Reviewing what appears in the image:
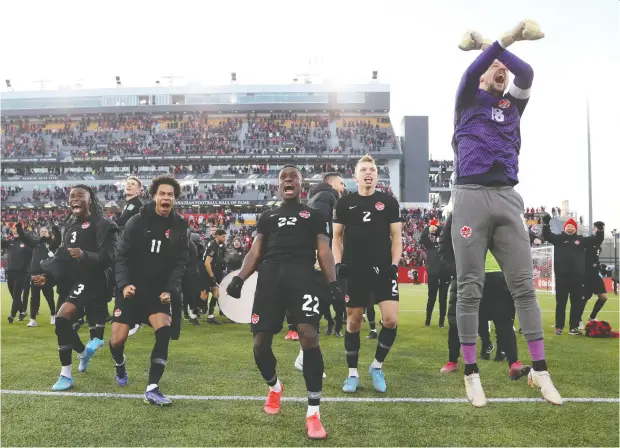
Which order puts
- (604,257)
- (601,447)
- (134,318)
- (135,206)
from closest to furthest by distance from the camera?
(601,447) < (134,318) < (135,206) < (604,257)

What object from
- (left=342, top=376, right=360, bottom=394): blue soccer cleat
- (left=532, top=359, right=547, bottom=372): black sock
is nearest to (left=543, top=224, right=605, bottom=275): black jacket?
(left=342, top=376, right=360, bottom=394): blue soccer cleat

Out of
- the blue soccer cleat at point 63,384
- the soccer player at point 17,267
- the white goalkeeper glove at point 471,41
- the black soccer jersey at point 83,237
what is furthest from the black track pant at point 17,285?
the white goalkeeper glove at point 471,41

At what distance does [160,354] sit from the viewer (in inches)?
212

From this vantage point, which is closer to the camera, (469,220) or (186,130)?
(469,220)

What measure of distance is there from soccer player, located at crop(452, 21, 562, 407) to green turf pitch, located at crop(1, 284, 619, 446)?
0.64m

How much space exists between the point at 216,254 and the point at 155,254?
7373 mm

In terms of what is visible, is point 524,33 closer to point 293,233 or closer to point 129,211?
point 293,233

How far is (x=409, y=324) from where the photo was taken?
12.3 metres

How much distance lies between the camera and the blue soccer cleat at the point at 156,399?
4.98 metres

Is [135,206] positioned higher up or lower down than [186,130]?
lower down

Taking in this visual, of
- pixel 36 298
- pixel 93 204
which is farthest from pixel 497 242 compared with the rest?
pixel 36 298

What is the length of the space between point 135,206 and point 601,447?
6.06 metres

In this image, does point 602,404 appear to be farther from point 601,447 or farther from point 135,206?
point 135,206

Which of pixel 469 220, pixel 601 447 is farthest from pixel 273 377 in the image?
pixel 601 447
